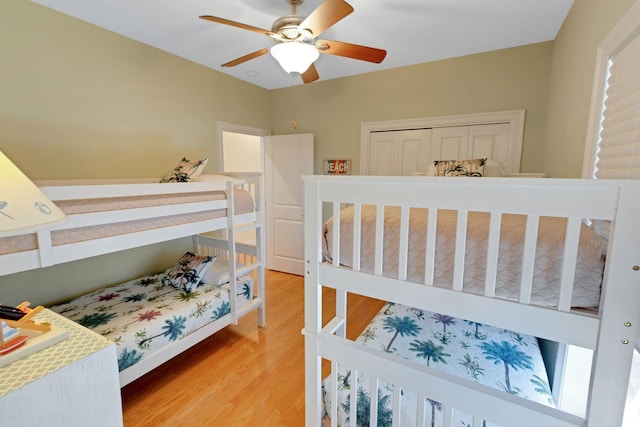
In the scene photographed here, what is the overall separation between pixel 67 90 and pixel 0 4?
528 millimetres

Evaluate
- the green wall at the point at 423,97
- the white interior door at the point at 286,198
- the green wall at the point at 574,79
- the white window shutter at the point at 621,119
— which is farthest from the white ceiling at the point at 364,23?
the white interior door at the point at 286,198

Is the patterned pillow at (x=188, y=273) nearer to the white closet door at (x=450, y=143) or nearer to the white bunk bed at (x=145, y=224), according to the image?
the white bunk bed at (x=145, y=224)

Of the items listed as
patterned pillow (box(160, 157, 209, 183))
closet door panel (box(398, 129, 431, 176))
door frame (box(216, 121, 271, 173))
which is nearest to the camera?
patterned pillow (box(160, 157, 209, 183))

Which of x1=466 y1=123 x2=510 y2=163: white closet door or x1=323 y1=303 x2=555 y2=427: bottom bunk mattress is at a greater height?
x1=466 y1=123 x2=510 y2=163: white closet door

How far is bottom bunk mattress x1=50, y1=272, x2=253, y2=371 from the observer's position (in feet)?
5.58

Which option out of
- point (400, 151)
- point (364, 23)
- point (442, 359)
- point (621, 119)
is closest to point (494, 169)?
point (400, 151)

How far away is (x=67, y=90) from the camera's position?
2.05 m

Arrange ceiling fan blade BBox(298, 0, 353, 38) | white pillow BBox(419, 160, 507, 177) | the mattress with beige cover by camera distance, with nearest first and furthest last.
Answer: the mattress with beige cover
ceiling fan blade BBox(298, 0, 353, 38)
white pillow BBox(419, 160, 507, 177)

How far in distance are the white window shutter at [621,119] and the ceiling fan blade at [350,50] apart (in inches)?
43.7

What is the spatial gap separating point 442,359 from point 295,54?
201 cm

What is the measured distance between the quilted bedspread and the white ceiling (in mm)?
1682

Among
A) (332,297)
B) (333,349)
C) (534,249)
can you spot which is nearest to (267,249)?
(332,297)

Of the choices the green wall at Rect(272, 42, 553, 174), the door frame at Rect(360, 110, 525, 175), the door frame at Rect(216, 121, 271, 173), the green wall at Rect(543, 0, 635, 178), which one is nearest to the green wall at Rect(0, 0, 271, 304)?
the door frame at Rect(216, 121, 271, 173)

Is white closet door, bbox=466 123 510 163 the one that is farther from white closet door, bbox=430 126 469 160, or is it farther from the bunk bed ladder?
the bunk bed ladder
